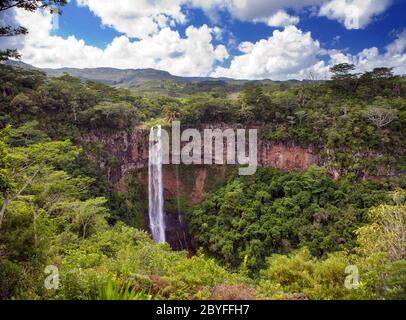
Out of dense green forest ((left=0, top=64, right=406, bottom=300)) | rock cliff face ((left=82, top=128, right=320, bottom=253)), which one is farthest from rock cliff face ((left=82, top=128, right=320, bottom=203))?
dense green forest ((left=0, top=64, right=406, bottom=300))

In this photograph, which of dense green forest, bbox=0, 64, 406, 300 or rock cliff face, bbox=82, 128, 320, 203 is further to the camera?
rock cliff face, bbox=82, 128, 320, 203

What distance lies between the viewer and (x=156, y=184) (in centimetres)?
2784

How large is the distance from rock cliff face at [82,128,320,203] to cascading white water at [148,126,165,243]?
0.59 metres

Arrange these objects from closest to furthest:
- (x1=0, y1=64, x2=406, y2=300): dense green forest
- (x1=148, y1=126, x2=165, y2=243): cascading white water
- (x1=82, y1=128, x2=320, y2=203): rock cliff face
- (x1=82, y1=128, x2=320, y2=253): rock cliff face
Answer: (x1=0, y1=64, x2=406, y2=300): dense green forest → (x1=82, y1=128, x2=320, y2=253): rock cliff face → (x1=82, y1=128, x2=320, y2=203): rock cliff face → (x1=148, y1=126, x2=165, y2=243): cascading white water

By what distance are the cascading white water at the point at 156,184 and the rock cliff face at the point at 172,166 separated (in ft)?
1.94

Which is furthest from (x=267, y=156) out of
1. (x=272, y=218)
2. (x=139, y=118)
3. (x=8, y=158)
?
(x=8, y=158)

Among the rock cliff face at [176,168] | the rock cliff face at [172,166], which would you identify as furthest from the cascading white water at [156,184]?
the rock cliff face at [172,166]

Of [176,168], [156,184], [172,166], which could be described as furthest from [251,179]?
[156,184]

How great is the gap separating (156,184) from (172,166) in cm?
223

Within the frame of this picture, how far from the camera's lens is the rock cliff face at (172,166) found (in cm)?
2562

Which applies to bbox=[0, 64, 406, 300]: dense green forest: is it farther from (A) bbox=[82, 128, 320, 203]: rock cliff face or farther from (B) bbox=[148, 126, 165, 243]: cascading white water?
(B) bbox=[148, 126, 165, 243]: cascading white water

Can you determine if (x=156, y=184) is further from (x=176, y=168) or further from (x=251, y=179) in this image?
(x=251, y=179)

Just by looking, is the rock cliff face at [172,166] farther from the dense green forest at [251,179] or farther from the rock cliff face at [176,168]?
the dense green forest at [251,179]

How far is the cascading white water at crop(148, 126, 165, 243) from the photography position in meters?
26.7
